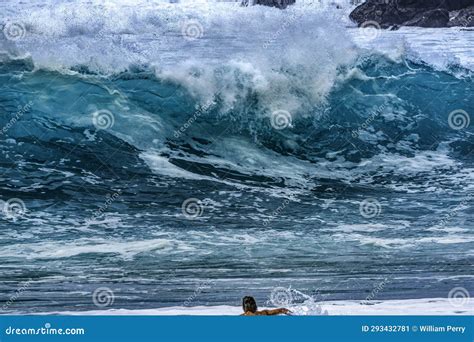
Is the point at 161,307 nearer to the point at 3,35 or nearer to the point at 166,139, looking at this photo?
the point at 166,139

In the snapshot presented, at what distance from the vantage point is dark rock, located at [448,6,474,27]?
8141mm

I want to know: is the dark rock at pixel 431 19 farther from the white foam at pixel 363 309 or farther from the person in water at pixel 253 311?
the person in water at pixel 253 311

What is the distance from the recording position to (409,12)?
8.01 metres

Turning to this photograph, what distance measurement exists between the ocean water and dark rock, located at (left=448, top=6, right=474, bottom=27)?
95 millimetres

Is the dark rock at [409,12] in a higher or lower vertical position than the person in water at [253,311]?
higher

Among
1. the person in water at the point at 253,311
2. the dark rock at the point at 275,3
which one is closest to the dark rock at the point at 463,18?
the dark rock at the point at 275,3

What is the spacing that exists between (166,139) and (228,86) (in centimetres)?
66

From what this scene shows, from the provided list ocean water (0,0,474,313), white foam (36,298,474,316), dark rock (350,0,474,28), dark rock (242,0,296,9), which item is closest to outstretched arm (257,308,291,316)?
white foam (36,298,474,316)

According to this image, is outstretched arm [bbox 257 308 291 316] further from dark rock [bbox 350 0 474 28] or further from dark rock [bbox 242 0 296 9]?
dark rock [bbox 350 0 474 28]

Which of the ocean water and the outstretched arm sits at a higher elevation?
the ocean water

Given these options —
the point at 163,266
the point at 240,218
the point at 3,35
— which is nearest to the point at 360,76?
the point at 240,218

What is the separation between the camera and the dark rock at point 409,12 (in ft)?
26.2

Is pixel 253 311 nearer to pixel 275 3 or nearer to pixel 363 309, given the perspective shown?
pixel 363 309

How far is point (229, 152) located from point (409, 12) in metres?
1.68
